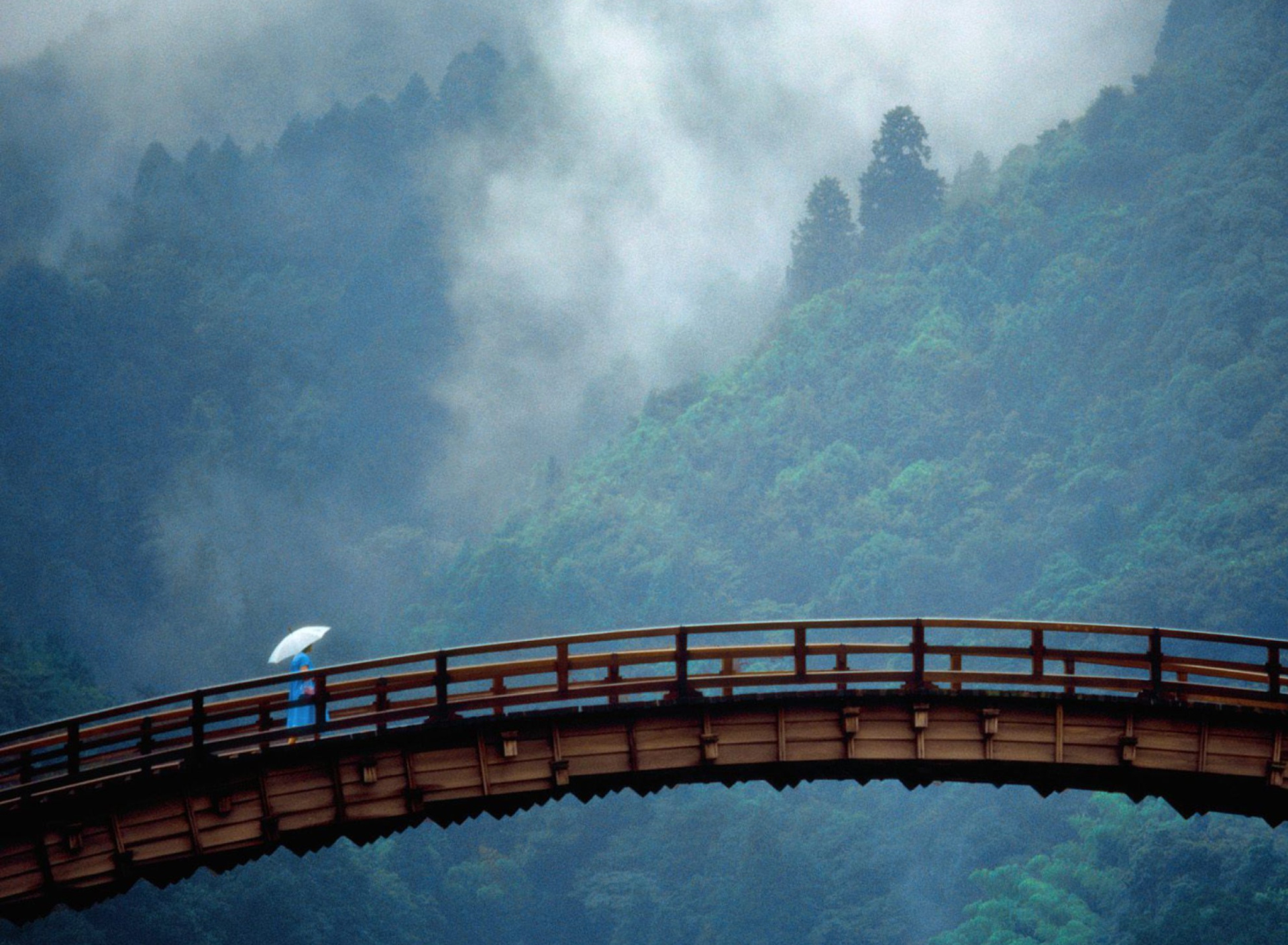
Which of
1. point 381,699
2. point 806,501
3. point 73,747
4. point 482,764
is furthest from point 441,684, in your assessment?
point 806,501

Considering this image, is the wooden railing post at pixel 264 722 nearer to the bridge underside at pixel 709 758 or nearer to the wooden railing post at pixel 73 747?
the bridge underside at pixel 709 758

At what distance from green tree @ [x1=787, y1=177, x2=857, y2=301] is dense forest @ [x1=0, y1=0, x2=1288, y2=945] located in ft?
1.60

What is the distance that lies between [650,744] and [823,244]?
528 feet

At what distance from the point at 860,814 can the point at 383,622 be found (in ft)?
206

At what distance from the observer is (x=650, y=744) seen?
22812mm

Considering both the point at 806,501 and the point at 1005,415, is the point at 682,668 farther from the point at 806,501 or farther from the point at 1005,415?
the point at 1005,415

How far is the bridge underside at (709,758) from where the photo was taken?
850 inches

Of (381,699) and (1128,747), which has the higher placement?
(381,699)

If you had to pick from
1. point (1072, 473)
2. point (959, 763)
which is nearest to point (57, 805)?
A: point (959, 763)

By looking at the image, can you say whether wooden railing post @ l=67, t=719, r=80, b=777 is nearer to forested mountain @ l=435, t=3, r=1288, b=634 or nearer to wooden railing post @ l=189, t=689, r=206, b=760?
wooden railing post @ l=189, t=689, r=206, b=760

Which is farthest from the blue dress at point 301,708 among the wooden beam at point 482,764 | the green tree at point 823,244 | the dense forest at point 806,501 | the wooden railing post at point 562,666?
the green tree at point 823,244

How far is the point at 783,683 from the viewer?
22.7 m

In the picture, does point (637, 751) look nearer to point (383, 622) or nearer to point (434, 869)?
point (434, 869)

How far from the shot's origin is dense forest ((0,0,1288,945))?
10644 centimetres
